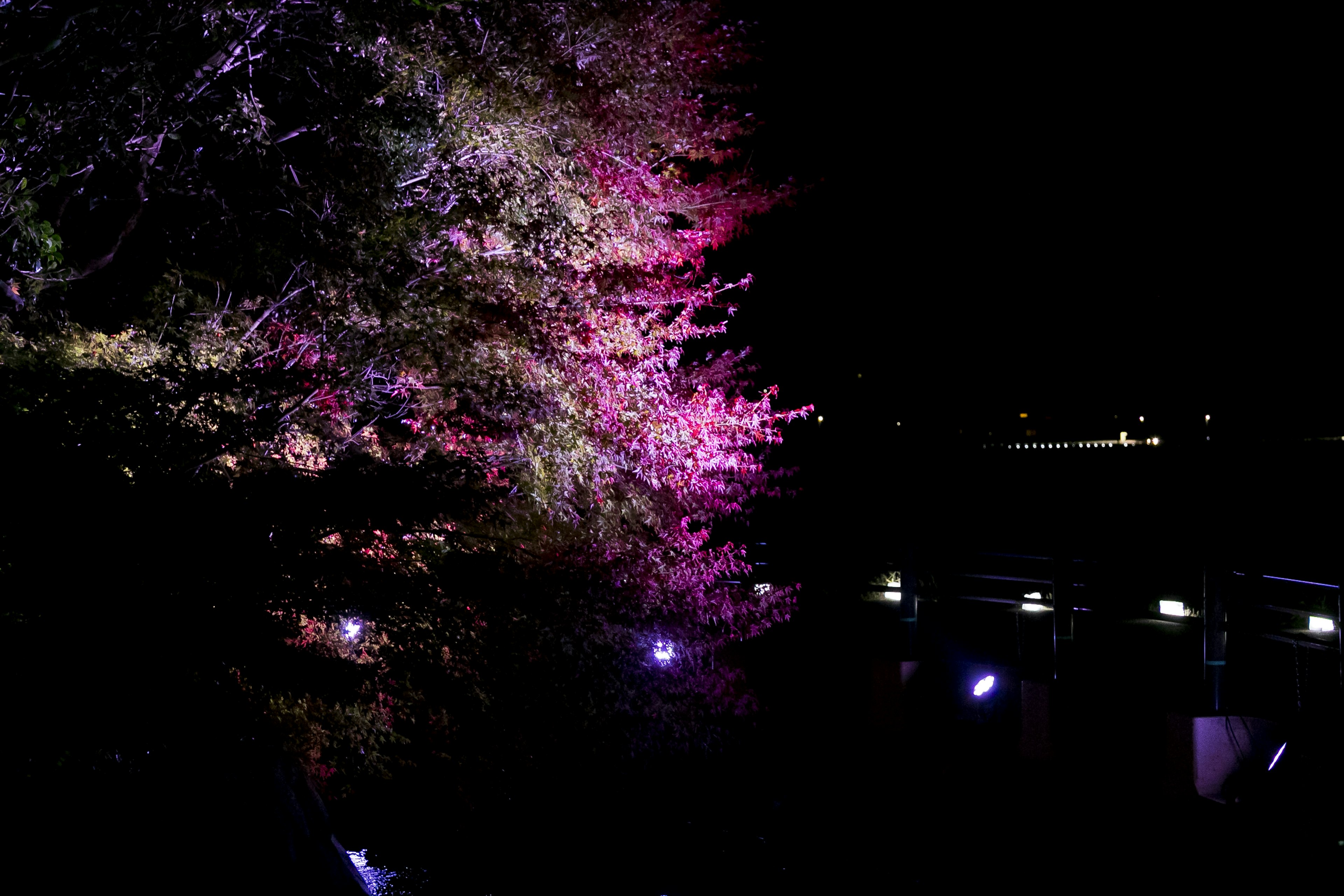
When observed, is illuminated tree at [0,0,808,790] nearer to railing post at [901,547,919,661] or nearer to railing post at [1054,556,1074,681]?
railing post at [901,547,919,661]

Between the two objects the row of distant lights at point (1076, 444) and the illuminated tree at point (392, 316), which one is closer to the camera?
the illuminated tree at point (392, 316)

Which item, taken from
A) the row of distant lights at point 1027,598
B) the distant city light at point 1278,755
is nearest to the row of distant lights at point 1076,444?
the row of distant lights at point 1027,598

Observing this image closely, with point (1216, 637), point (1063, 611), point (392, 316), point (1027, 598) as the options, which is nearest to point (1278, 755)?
point (1216, 637)

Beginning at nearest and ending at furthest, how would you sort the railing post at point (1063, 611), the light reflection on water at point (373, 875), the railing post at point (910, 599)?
1. the light reflection on water at point (373, 875)
2. the railing post at point (1063, 611)
3. the railing post at point (910, 599)

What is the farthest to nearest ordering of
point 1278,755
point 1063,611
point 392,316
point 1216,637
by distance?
point 1063,611
point 392,316
point 1216,637
point 1278,755

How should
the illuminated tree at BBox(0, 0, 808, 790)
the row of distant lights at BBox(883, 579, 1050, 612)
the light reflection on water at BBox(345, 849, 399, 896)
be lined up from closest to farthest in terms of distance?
the illuminated tree at BBox(0, 0, 808, 790) < the light reflection on water at BBox(345, 849, 399, 896) < the row of distant lights at BBox(883, 579, 1050, 612)

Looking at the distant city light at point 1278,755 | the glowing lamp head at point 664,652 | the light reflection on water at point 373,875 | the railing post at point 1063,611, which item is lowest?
the light reflection on water at point 373,875

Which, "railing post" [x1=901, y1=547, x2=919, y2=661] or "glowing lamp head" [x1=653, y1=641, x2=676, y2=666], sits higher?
"railing post" [x1=901, y1=547, x2=919, y2=661]

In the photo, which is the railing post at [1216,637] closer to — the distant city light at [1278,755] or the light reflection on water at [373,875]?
the distant city light at [1278,755]

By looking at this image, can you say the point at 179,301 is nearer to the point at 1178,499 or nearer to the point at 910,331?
the point at 910,331

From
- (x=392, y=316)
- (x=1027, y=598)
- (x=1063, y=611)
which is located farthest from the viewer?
(x=1027, y=598)

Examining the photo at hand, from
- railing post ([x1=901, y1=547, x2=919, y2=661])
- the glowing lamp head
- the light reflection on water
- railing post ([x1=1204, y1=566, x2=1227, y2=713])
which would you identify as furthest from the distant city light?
the light reflection on water

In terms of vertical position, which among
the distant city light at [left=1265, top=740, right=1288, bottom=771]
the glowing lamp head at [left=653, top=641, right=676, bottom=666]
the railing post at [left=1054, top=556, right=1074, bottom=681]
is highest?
the railing post at [left=1054, top=556, right=1074, bottom=681]

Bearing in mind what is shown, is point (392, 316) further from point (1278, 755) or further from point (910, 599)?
point (1278, 755)
